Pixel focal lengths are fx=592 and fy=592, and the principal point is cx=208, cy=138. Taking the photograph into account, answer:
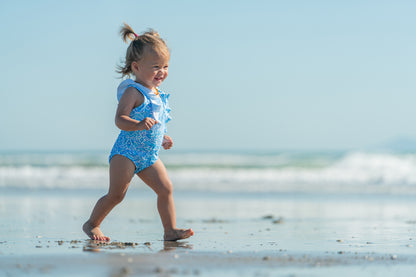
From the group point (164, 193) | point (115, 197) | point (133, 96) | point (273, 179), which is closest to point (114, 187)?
point (115, 197)

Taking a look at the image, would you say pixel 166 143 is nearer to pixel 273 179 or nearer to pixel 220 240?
pixel 220 240

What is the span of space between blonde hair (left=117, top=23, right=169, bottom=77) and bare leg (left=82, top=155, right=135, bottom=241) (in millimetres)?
688

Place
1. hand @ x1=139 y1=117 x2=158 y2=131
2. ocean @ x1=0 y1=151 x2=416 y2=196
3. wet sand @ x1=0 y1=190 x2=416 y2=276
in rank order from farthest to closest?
1. ocean @ x1=0 y1=151 x2=416 y2=196
2. hand @ x1=139 y1=117 x2=158 y2=131
3. wet sand @ x1=0 y1=190 x2=416 y2=276

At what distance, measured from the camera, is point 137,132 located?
4141 millimetres

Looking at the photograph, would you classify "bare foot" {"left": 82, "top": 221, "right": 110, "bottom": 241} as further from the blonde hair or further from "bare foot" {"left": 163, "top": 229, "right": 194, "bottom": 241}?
the blonde hair

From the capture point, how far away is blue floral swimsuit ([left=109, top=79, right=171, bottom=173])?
13.6 ft

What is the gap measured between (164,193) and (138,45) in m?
1.08

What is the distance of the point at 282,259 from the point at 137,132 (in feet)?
4.61

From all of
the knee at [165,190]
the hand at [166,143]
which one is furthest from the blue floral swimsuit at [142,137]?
the hand at [166,143]

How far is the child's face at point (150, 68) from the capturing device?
4215 millimetres

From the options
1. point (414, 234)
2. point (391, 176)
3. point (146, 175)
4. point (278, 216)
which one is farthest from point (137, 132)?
point (391, 176)

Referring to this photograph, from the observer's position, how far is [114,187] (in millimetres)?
4160

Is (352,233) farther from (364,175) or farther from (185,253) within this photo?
(364,175)

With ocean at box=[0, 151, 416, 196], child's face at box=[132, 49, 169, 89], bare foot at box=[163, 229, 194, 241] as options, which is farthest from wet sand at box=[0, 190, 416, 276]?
ocean at box=[0, 151, 416, 196]
